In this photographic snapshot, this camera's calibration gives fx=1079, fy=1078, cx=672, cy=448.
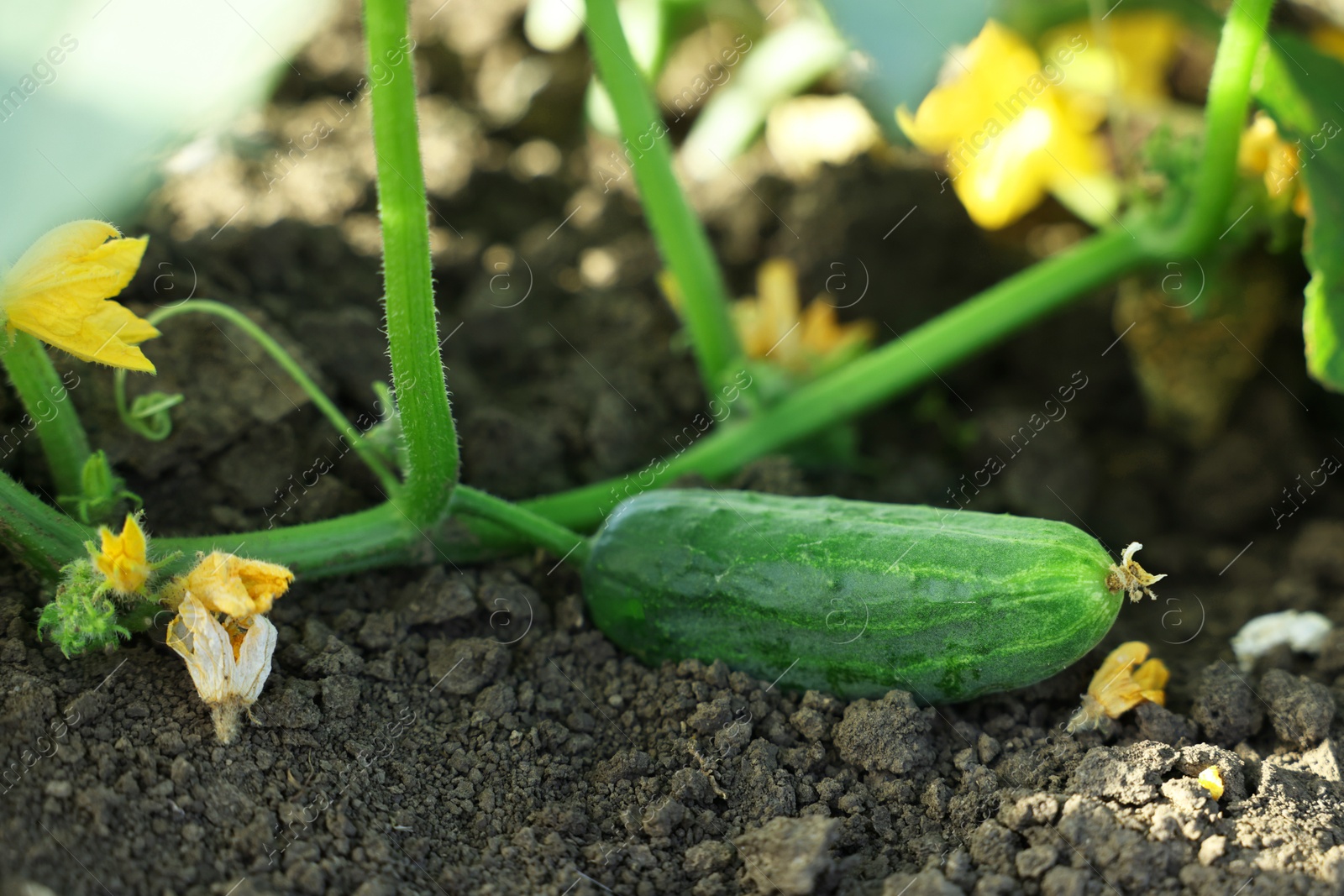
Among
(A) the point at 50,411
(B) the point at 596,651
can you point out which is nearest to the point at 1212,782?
(B) the point at 596,651

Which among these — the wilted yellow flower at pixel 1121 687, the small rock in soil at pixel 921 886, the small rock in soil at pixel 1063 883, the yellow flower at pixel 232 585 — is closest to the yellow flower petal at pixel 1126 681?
the wilted yellow flower at pixel 1121 687

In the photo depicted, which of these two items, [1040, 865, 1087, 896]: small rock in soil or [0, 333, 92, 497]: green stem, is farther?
[0, 333, 92, 497]: green stem

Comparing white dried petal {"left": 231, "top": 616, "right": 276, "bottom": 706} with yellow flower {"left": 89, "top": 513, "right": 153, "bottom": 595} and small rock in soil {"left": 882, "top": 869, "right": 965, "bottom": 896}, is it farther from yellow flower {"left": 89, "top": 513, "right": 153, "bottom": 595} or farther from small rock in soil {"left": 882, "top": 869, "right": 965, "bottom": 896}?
small rock in soil {"left": 882, "top": 869, "right": 965, "bottom": 896}

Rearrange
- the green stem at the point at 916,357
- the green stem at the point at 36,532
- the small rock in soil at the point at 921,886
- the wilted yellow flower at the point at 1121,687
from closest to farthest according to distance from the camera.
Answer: the small rock in soil at the point at 921,886 → the green stem at the point at 36,532 → the wilted yellow flower at the point at 1121,687 → the green stem at the point at 916,357

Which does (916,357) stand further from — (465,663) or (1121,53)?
(1121,53)

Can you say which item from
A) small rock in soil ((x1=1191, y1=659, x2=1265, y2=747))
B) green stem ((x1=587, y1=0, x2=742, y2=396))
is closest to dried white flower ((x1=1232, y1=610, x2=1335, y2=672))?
small rock in soil ((x1=1191, y1=659, x2=1265, y2=747))

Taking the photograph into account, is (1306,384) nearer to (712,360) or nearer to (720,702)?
(712,360)

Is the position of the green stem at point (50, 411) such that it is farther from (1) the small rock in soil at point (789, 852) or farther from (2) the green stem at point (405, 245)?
(1) the small rock in soil at point (789, 852)
